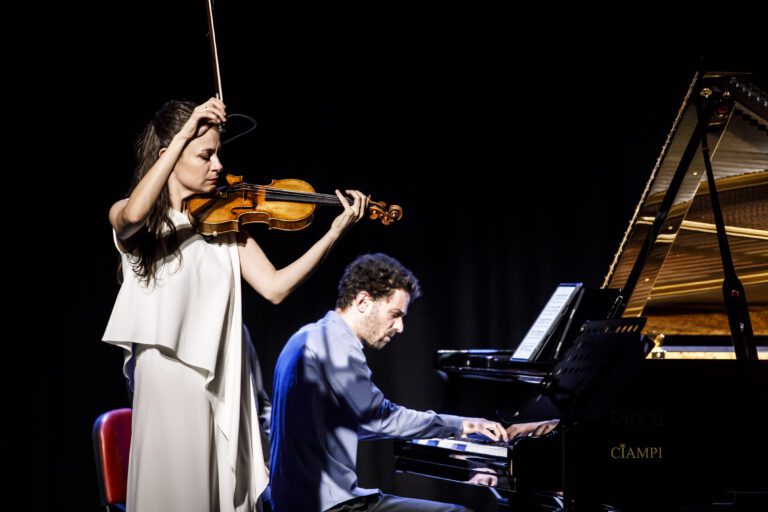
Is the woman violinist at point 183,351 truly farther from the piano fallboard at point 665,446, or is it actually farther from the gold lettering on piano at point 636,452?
the gold lettering on piano at point 636,452

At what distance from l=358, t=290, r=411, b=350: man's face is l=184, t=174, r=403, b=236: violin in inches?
33.3

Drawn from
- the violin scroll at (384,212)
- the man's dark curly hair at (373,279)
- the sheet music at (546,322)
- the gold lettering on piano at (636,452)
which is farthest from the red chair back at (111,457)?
the gold lettering on piano at (636,452)

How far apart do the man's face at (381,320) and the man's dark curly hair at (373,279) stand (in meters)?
0.03

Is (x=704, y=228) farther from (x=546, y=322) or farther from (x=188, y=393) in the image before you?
(x=188, y=393)

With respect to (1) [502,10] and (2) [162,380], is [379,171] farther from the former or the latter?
(2) [162,380]

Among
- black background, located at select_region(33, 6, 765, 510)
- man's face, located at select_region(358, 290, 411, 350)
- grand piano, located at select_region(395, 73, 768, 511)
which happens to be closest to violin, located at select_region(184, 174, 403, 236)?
man's face, located at select_region(358, 290, 411, 350)

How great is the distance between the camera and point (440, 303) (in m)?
5.05

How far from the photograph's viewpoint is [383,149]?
499cm

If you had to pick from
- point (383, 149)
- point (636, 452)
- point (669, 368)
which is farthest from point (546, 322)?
point (383, 149)

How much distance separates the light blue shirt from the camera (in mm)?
2898

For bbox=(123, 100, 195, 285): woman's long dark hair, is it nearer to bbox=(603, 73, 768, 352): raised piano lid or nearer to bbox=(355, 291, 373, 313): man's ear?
bbox=(355, 291, 373, 313): man's ear

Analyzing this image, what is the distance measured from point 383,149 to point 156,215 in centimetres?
316

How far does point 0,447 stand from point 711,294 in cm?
376

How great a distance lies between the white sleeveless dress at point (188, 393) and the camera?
1.80 meters
